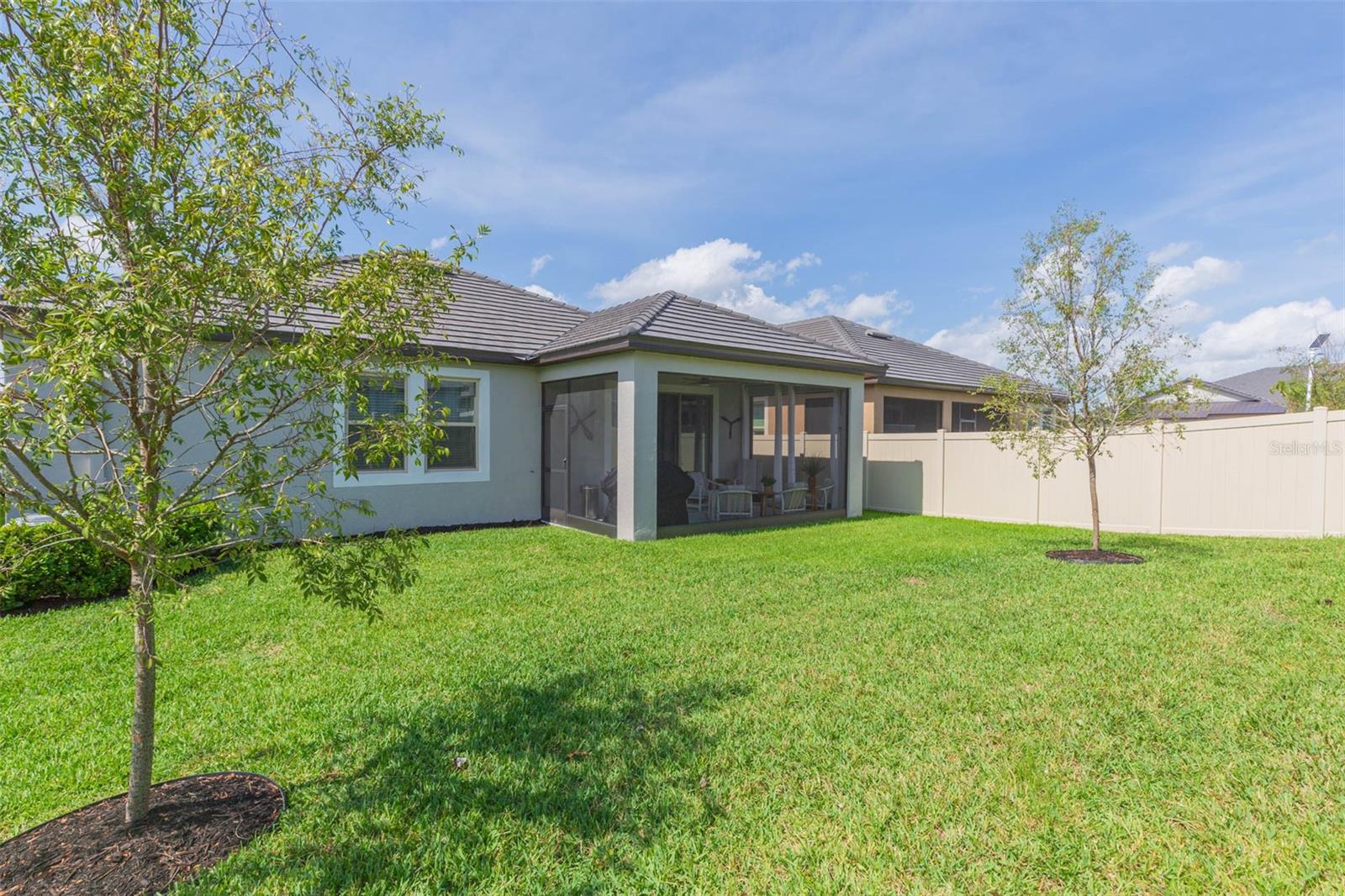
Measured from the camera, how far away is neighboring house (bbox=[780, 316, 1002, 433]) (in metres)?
17.1

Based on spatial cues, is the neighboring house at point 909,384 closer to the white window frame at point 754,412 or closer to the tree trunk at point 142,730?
the white window frame at point 754,412

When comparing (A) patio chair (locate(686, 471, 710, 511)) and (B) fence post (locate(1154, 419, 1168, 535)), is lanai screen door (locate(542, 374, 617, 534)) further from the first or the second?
(B) fence post (locate(1154, 419, 1168, 535))

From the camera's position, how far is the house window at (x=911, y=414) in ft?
58.9

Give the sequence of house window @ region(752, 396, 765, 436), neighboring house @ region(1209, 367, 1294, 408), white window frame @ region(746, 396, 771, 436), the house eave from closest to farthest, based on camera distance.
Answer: the house eave → white window frame @ region(746, 396, 771, 436) → house window @ region(752, 396, 765, 436) → neighboring house @ region(1209, 367, 1294, 408)

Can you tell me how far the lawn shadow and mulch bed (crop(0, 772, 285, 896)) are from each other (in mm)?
214

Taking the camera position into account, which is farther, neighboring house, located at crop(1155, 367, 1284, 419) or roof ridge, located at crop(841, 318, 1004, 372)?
neighboring house, located at crop(1155, 367, 1284, 419)

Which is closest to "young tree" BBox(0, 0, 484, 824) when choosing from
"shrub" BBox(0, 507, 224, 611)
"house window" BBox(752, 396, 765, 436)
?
"shrub" BBox(0, 507, 224, 611)

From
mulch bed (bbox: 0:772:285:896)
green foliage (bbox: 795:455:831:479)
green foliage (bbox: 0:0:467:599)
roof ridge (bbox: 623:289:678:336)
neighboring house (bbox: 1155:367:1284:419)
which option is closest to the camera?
green foliage (bbox: 0:0:467:599)

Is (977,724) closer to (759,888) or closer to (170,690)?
(759,888)

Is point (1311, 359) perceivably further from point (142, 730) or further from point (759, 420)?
point (142, 730)

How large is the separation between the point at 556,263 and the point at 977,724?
49.7ft

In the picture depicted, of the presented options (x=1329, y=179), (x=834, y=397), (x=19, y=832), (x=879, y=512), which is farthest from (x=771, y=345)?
(x=19, y=832)

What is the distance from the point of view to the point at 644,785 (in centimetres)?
307

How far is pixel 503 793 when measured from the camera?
3031mm
